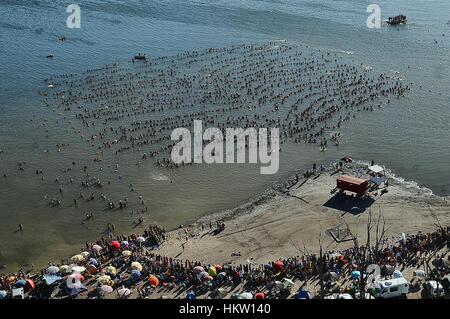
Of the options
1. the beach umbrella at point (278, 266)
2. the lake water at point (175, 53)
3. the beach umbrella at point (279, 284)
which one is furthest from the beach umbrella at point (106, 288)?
the beach umbrella at point (278, 266)

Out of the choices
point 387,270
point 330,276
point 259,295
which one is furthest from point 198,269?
point 387,270

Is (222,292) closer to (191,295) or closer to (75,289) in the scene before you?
(191,295)

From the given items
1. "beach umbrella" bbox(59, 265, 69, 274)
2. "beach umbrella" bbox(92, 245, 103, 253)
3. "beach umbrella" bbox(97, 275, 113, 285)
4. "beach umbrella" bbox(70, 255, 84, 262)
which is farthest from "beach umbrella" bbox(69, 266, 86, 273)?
"beach umbrella" bbox(92, 245, 103, 253)

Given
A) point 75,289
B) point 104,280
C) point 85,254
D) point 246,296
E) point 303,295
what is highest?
point 303,295

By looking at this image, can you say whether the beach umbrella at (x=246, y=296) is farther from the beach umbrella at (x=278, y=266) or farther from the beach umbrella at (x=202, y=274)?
the beach umbrella at (x=278, y=266)

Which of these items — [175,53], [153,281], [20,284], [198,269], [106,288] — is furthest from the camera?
[175,53]
